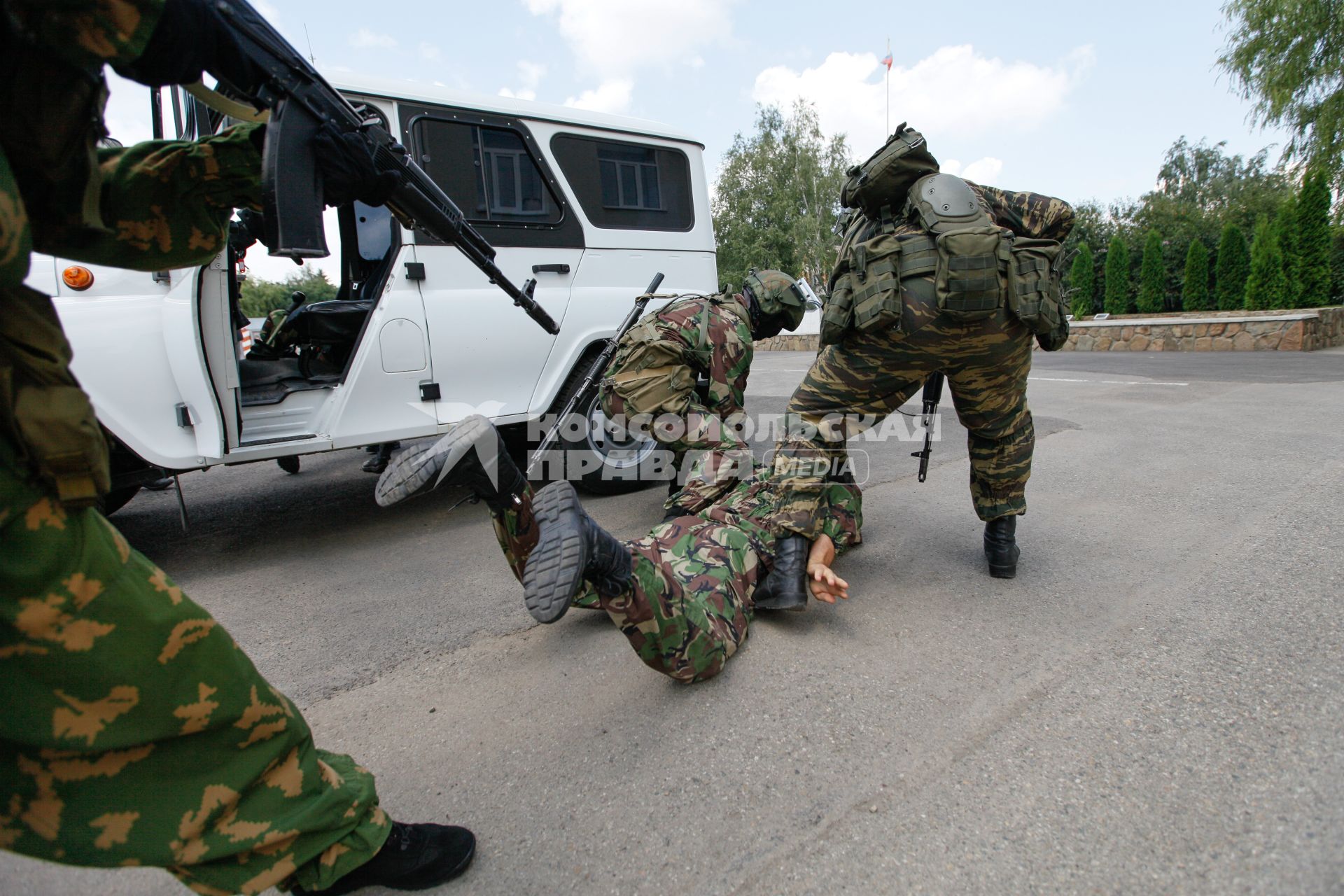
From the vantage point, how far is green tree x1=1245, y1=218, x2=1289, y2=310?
11828 millimetres

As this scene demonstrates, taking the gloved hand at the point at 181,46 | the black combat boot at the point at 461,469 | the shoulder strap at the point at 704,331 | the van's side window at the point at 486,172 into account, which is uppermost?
the van's side window at the point at 486,172

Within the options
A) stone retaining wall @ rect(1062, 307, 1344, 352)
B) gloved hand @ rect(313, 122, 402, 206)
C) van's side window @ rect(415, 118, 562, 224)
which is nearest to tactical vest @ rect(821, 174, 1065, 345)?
gloved hand @ rect(313, 122, 402, 206)

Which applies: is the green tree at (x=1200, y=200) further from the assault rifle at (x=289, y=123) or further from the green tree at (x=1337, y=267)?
the assault rifle at (x=289, y=123)

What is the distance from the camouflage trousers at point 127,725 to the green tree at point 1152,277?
18874 millimetres

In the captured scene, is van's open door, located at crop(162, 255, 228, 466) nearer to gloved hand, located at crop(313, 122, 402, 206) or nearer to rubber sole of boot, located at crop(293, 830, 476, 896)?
gloved hand, located at crop(313, 122, 402, 206)

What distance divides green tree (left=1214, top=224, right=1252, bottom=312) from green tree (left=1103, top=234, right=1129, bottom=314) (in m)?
2.08

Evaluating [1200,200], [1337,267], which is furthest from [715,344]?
[1200,200]

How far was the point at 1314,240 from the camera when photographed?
11.5 metres

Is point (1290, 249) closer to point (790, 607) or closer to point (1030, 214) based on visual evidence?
point (1030, 214)

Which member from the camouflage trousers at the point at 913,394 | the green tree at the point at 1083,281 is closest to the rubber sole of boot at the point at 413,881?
the camouflage trousers at the point at 913,394

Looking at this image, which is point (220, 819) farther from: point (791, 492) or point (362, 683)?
point (791, 492)

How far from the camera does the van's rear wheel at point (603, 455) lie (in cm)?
373

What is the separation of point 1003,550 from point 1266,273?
45.5ft

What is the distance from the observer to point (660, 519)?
331cm
